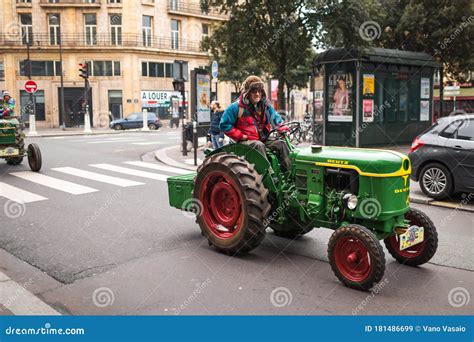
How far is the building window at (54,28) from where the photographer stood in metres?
45.7

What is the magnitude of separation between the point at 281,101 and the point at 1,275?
1456cm

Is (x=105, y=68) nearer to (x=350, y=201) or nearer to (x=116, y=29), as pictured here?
(x=116, y=29)

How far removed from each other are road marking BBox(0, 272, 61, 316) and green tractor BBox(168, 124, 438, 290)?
7.28ft

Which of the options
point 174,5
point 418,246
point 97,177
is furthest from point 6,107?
point 174,5

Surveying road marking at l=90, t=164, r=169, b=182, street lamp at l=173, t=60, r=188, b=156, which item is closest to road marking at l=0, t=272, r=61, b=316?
road marking at l=90, t=164, r=169, b=182

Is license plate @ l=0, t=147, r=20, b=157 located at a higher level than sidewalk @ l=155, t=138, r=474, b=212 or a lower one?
higher

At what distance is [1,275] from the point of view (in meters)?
5.52

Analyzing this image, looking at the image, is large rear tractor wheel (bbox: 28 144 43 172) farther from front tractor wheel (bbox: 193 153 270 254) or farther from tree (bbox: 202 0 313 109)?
tree (bbox: 202 0 313 109)

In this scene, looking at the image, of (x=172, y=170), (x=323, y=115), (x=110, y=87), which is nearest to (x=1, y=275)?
(x=172, y=170)

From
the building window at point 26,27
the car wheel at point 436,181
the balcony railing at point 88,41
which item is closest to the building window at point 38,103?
the balcony railing at point 88,41

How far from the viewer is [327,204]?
214 inches

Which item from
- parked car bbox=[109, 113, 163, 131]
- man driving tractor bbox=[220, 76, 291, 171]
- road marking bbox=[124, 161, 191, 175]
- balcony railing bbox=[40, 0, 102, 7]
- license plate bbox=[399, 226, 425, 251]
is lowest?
road marking bbox=[124, 161, 191, 175]

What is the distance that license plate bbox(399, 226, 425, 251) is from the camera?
5297 millimetres

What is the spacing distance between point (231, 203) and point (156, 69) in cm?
4416
